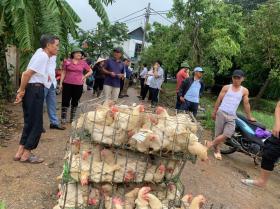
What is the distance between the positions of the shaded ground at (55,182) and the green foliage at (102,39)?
19.8 metres

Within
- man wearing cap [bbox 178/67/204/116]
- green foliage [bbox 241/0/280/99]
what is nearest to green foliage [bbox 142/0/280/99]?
green foliage [bbox 241/0/280/99]

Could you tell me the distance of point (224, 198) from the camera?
621 centimetres

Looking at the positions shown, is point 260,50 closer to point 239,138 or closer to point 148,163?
point 239,138

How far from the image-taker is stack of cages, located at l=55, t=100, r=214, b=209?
4.28 metres

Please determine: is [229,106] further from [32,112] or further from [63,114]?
[32,112]

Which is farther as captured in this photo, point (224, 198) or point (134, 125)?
point (224, 198)

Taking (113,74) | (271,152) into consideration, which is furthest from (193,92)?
(271,152)

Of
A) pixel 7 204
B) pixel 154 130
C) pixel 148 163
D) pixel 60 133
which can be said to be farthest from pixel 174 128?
pixel 60 133

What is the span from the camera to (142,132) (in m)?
4.23

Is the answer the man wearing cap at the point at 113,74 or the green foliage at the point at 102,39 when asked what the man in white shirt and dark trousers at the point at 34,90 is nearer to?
the man wearing cap at the point at 113,74

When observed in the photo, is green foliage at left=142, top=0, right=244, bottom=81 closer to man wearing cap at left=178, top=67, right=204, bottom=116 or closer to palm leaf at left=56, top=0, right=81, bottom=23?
palm leaf at left=56, top=0, right=81, bottom=23

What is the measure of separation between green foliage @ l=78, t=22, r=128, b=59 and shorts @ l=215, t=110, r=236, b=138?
66.0 feet

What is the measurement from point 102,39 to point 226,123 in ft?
70.2

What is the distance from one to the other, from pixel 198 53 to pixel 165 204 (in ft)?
44.9
